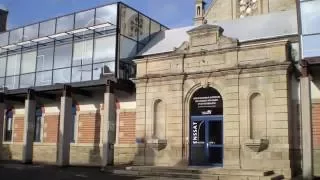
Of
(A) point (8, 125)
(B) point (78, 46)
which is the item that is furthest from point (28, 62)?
(A) point (8, 125)

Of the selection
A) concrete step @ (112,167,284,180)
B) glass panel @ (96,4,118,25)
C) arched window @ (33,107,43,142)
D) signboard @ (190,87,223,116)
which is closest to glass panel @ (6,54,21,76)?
arched window @ (33,107,43,142)

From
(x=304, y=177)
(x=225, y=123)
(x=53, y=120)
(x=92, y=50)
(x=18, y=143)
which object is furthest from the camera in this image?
(x=18, y=143)

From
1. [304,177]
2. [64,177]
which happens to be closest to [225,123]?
[304,177]

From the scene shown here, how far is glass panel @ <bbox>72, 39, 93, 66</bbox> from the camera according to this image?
23.1 meters

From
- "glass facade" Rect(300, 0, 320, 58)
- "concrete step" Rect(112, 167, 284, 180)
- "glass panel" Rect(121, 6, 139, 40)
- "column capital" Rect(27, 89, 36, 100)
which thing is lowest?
"concrete step" Rect(112, 167, 284, 180)

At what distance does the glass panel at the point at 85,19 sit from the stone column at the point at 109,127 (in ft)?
14.1

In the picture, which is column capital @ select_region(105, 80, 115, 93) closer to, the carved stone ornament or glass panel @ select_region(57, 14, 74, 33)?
glass panel @ select_region(57, 14, 74, 33)

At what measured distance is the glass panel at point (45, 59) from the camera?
81.8 ft

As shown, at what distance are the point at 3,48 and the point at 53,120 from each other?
21.2ft

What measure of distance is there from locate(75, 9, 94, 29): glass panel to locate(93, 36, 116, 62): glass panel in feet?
4.12

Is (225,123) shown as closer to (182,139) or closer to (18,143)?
(182,139)

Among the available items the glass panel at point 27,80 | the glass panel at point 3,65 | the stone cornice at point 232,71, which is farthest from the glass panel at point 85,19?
the glass panel at point 3,65

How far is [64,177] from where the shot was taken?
16.5 m

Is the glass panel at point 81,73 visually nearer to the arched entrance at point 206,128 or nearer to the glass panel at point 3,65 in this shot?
the arched entrance at point 206,128
